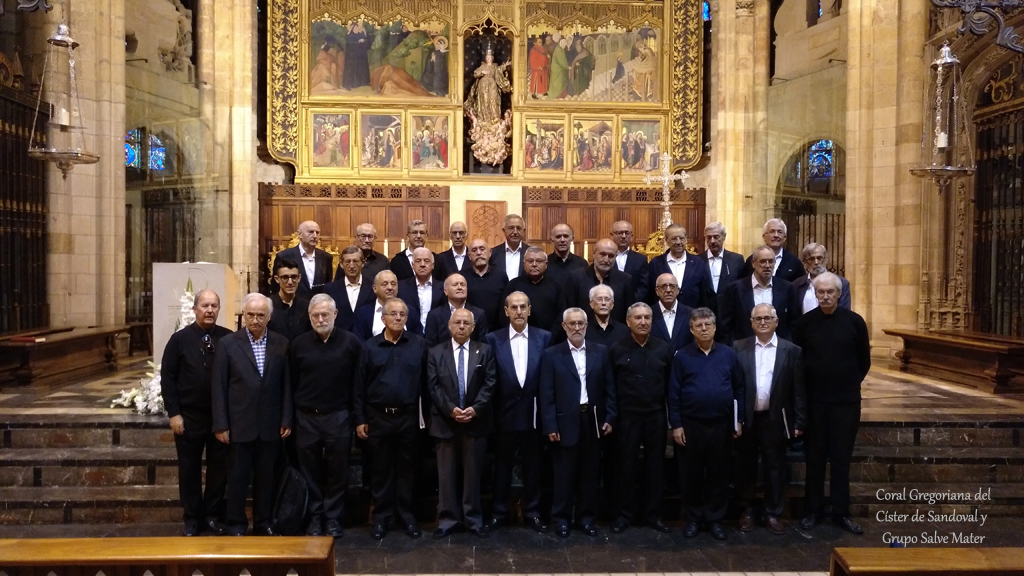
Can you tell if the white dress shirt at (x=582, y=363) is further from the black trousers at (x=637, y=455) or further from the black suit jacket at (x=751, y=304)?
the black suit jacket at (x=751, y=304)

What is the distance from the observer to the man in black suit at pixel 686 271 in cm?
621

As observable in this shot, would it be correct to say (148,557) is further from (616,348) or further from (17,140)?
(17,140)

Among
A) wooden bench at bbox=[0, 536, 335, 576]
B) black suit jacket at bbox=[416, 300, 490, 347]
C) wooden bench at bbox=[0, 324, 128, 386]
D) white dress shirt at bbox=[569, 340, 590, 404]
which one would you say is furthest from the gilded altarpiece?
wooden bench at bbox=[0, 536, 335, 576]

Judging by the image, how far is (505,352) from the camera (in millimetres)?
5340

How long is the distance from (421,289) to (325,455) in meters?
1.45

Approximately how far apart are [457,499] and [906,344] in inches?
251

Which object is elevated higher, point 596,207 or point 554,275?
point 596,207

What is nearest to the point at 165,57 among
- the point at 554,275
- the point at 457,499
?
the point at 554,275

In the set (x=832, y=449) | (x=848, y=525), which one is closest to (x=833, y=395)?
(x=832, y=449)

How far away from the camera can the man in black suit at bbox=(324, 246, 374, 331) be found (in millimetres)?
6102

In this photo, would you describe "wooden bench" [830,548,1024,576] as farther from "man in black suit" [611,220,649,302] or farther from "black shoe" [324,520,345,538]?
"man in black suit" [611,220,649,302]

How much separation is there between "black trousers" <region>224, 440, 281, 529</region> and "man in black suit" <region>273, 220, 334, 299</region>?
1708 millimetres

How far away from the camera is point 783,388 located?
5242mm

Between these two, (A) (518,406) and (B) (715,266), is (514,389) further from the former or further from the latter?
(B) (715,266)
